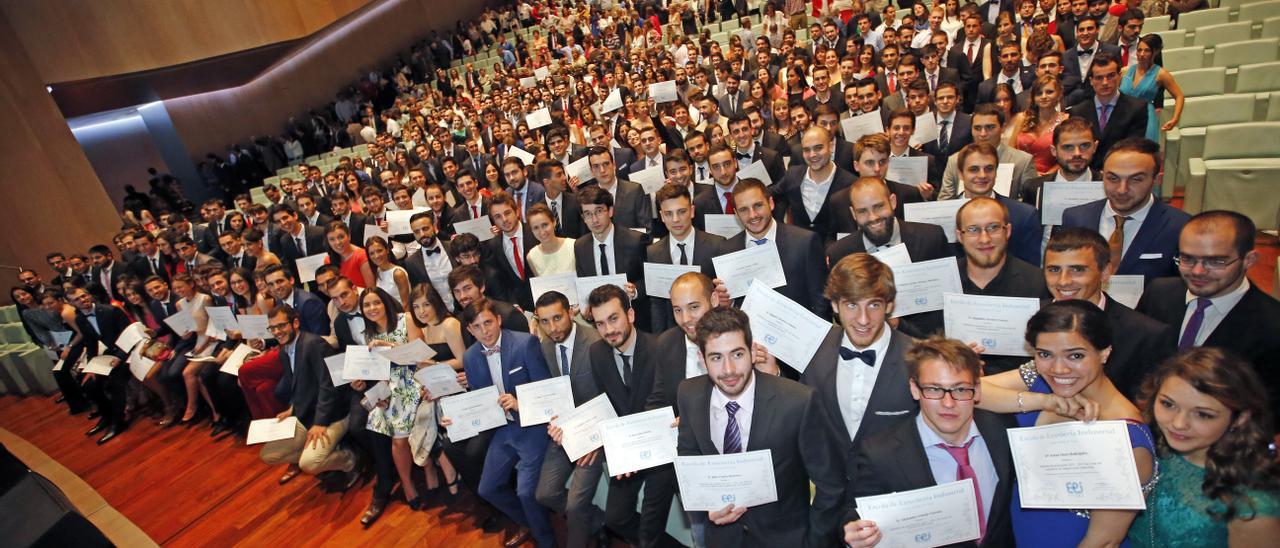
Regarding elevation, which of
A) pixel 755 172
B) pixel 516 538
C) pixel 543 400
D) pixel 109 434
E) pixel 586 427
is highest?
pixel 755 172

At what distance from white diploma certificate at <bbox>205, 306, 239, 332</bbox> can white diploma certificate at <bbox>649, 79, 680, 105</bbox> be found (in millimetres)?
5340

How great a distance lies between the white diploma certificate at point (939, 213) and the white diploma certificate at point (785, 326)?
4.04 ft

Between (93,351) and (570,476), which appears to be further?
(93,351)

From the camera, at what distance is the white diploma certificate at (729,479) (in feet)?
6.83

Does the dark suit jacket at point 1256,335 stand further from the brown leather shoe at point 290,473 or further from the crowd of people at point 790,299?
the brown leather shoe at point 290,473

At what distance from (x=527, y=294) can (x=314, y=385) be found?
174cm

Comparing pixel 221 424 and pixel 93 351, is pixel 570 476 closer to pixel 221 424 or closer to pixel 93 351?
pixel 221 424

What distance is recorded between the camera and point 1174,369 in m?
1.65

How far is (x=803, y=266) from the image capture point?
3.39 metres

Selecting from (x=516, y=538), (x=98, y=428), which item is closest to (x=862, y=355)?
(x=516, y=538)

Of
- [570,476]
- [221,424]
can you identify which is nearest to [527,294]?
[570,476]

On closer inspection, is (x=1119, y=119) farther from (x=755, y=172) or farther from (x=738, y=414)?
(x=738, y=414)

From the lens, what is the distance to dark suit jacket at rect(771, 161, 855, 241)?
13.9 ft

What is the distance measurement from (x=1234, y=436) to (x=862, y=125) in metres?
4.01
